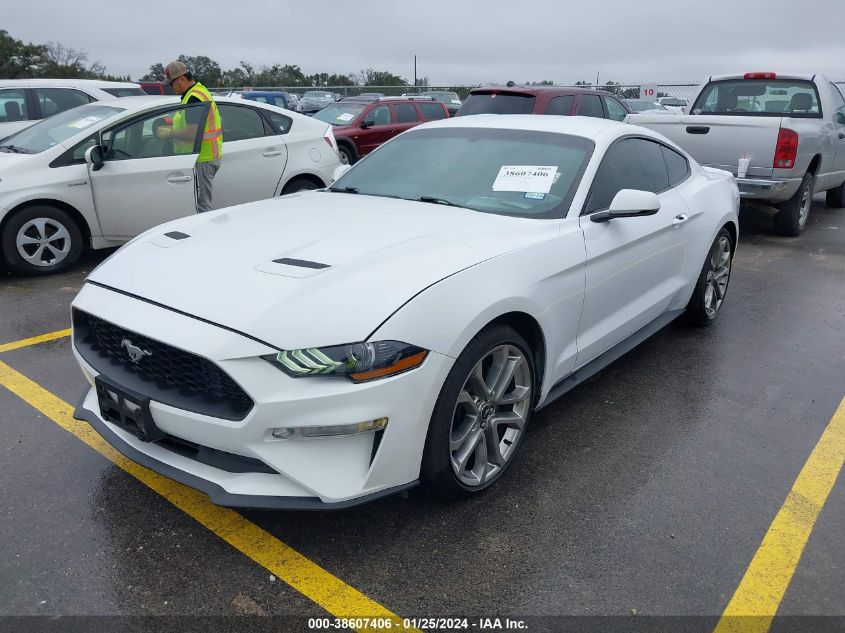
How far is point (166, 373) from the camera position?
2.51m

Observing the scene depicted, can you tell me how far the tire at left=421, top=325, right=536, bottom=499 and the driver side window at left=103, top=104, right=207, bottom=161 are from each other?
15.8 feet

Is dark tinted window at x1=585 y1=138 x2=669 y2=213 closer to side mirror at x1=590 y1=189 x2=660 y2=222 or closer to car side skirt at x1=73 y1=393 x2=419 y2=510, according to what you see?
side mirror at x1=590 y1=189 x2=660 y2=222

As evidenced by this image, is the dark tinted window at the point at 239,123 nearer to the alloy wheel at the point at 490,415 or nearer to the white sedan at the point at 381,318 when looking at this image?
the white sedan at the point at 381,318

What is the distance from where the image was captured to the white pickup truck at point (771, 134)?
7.40 meters

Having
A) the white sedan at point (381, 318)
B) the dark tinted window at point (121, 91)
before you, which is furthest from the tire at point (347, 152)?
the white sedan at point (381, 318)

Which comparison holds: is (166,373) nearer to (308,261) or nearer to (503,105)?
(308,261)

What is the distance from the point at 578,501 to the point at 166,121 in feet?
17.8

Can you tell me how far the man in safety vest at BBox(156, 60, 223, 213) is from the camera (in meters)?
6.33

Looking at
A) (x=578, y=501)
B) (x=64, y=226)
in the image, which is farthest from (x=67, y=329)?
(x=578, y=501)

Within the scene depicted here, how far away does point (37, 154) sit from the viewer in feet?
20.0

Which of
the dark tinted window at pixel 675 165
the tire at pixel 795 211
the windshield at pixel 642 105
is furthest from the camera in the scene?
the windshield at pixel 642 105

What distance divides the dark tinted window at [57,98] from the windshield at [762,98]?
8.25 metres

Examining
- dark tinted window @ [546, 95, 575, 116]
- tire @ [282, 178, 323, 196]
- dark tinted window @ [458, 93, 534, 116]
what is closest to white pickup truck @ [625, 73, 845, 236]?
dark tinted window @ [546, 95, 575, 116]

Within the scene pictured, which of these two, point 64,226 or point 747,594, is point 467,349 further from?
point 64,226
